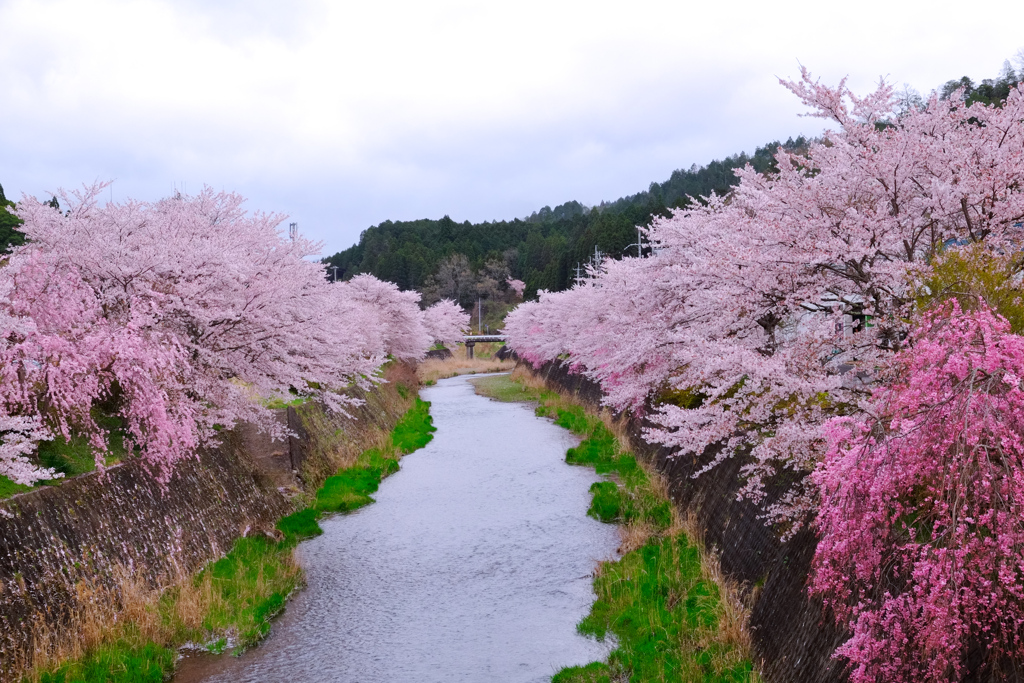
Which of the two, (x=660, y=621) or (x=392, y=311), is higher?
(x=392, y=311)

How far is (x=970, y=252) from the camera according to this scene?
7730mm

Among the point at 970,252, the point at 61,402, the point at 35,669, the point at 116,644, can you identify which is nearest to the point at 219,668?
the point at 116,644

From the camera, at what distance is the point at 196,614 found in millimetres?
11688

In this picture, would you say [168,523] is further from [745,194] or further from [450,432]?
[450,432]

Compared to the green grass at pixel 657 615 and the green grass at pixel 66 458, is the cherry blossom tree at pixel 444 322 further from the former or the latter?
the green grass at pixel 66 458

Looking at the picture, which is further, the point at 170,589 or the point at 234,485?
the point at 234,485

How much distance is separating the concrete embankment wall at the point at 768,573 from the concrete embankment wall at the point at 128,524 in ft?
28.4

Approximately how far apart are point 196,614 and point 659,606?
7133 millimetres

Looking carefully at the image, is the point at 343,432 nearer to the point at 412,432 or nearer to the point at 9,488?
the point at 412,432

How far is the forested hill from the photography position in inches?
3957

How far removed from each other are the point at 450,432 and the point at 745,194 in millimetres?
20244

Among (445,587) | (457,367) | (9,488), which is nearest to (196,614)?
(9,488)

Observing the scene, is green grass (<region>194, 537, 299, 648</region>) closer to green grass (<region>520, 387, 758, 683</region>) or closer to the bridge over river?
green grass (<region>520, 387, 758, 683</region>)

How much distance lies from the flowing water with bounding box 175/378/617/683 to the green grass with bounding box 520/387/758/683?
462 mm
